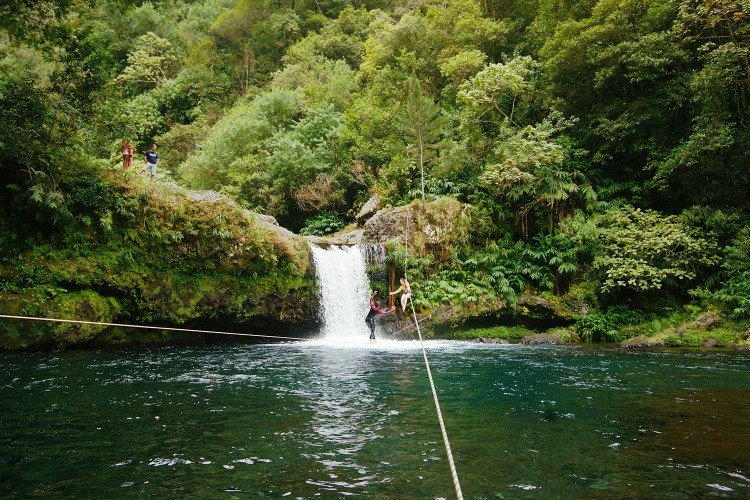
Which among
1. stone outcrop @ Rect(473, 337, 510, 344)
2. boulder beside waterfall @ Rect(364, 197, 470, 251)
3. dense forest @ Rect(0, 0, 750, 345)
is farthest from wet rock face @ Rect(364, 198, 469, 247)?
stone outcrop @ Rect(473, 337, 510, 344)

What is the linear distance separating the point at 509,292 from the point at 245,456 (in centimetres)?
1358

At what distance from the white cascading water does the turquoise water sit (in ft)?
20.1

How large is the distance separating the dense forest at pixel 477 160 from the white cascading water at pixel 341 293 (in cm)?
124

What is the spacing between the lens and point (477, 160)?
68.8ft

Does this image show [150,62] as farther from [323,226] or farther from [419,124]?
[419,124]

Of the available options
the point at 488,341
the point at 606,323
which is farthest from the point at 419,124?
the point at 606,323

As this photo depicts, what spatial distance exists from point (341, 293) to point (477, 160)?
9334 millimetres

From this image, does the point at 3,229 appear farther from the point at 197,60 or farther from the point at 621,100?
the point at 197,60

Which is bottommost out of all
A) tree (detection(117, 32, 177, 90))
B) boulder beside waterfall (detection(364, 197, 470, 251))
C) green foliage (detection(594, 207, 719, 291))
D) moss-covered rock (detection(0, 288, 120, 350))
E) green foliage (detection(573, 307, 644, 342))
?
green foliage (detection(573, 307, 644, 342))

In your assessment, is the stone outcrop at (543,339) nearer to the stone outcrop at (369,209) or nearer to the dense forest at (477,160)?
the dense forest at (477,160)

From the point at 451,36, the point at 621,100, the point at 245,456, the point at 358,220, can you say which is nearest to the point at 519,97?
the point at 621,100

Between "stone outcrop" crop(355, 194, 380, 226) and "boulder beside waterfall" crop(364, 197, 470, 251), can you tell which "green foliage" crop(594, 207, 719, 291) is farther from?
"stone outcrop" crop(355, 194, 380, 226)

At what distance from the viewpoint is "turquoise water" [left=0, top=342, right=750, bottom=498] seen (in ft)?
13.1

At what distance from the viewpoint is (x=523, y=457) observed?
15.3 feet
